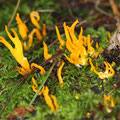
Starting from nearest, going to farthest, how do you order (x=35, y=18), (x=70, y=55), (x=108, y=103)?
1. (x=108, y=103)
2. (x=70, y=55)
3. (x=35, y=18)

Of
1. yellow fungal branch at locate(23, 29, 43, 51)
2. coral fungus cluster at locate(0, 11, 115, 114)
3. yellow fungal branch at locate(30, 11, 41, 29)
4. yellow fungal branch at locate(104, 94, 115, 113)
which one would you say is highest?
yellow fungal branch at locate(30, 11, 41, 29)

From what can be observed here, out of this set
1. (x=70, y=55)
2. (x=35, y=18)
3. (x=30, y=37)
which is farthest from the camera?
(x=35, y=18)

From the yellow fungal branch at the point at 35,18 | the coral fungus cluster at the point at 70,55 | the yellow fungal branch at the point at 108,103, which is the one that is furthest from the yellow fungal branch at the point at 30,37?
the yellow fungal branch at the point at 108,103

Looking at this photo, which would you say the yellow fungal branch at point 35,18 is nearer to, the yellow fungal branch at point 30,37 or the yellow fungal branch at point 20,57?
the yellow fungal branch at point 30,37

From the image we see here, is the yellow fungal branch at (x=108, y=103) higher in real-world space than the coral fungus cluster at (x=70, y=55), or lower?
lower

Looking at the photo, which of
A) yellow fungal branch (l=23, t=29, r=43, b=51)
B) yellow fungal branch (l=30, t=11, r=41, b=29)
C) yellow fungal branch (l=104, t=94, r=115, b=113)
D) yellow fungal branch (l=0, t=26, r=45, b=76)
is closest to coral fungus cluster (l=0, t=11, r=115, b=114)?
yellow fungal branch (l=0, t=26, r=45, b=76)

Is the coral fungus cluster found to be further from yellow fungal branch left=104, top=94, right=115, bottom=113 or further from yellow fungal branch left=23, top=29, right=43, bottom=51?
yellow fungal branch left=23, top=29, right=43, bottom=51

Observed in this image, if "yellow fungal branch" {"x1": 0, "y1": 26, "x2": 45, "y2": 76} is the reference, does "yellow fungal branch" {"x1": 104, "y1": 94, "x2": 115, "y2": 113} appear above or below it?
below

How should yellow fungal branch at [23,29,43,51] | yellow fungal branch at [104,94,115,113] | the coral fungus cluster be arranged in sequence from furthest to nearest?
1. yellow fungal branch at [23,29,43,51]
2. the coral fungus cluster
3. yellow fungal branch at [104,94,115,113]

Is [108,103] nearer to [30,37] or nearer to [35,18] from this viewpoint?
[30,37]

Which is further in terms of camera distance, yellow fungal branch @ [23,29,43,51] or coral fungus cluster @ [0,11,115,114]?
yellow fungal branch @ [23,29,43,51]

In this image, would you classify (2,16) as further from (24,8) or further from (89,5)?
(89,5)

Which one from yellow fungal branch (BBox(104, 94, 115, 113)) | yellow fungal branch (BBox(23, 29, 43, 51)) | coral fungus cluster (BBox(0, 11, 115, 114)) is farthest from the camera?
yellow fungal branch (BBox(23, 29, 43, 51))

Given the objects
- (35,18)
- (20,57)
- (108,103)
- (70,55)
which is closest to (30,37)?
(35,18)
